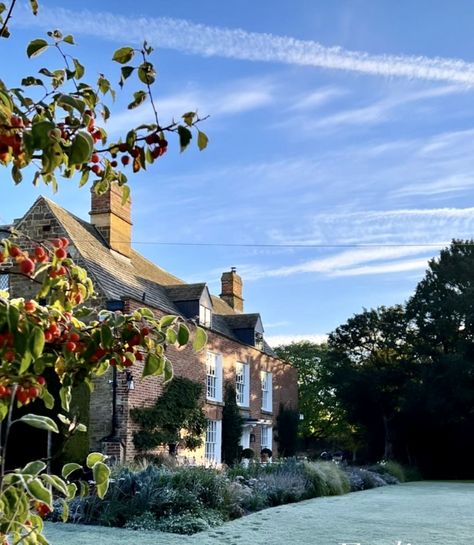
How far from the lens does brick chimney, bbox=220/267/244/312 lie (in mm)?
38000

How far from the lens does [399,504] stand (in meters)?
14.8

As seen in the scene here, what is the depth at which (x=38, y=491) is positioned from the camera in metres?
2.25

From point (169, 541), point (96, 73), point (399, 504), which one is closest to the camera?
point (96, 73)

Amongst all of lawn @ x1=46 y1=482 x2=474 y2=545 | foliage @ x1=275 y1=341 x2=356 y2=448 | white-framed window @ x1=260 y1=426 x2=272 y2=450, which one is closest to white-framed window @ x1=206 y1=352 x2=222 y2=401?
white-framed window @ x1=260 y1=426 x2=272 y2=450

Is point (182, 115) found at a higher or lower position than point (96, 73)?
lower

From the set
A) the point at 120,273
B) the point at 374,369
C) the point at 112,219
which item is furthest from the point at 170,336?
the point at 374,369

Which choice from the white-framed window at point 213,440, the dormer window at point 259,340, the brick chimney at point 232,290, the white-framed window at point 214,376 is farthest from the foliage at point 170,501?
the brick chimney at point 232,290

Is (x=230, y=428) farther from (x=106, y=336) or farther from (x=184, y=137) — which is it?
(x=184, y=137)

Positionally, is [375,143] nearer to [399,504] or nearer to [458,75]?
[458,75]

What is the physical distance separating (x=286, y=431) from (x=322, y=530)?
24.1 m

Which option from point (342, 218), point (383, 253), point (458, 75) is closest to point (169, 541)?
point (458, 75)

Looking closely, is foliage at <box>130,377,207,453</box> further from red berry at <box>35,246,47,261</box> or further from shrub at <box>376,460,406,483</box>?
red berry at <box>35,246,47,261</box>

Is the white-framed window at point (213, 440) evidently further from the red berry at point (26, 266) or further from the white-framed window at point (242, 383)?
the red berry at point (26, 266)

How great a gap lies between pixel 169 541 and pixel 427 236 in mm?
19382
